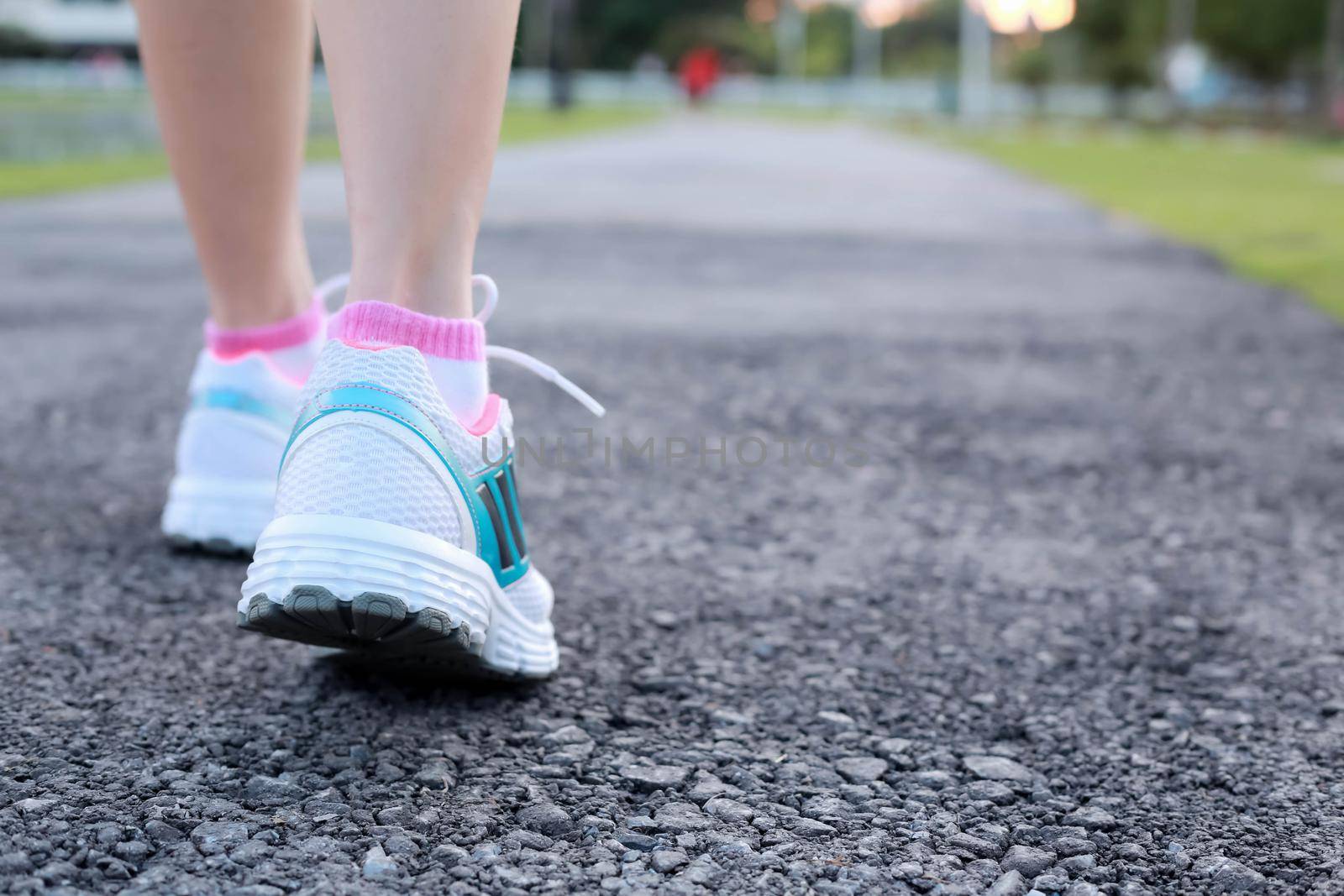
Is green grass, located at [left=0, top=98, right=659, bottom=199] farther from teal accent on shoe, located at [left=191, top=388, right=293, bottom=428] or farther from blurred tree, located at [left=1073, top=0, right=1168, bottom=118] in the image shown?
blurred tree, located at [left=1073, top=0, right=1168, bottom=118]

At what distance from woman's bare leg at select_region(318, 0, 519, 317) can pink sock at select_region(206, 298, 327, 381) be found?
47 cm

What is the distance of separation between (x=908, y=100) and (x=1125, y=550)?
2011 inches

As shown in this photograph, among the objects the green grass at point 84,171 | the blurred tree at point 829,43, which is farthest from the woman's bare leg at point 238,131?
the blurred tree at point 829,43

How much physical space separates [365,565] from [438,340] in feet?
0.70

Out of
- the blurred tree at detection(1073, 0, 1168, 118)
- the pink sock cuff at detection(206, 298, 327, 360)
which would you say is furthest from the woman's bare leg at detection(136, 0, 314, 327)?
the blurred tree at detection(1073, 0, 1168, 118)

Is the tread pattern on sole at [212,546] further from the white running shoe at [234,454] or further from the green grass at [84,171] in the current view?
the green grass at [84,171]

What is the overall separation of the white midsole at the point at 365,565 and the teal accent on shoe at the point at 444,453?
5cm

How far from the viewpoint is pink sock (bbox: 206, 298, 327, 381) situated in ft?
5.19

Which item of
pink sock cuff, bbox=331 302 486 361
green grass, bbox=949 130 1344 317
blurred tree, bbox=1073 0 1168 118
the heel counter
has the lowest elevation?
blurred tree, bbox=1073 0 1168 118

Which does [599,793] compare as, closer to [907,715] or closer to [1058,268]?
[907,715]

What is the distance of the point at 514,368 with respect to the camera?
292 cm

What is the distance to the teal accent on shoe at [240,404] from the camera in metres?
1.56

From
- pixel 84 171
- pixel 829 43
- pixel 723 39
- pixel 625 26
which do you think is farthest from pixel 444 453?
pixel 829 43

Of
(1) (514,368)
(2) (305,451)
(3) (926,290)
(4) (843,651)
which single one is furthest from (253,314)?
Answer: (3) (926,290)
